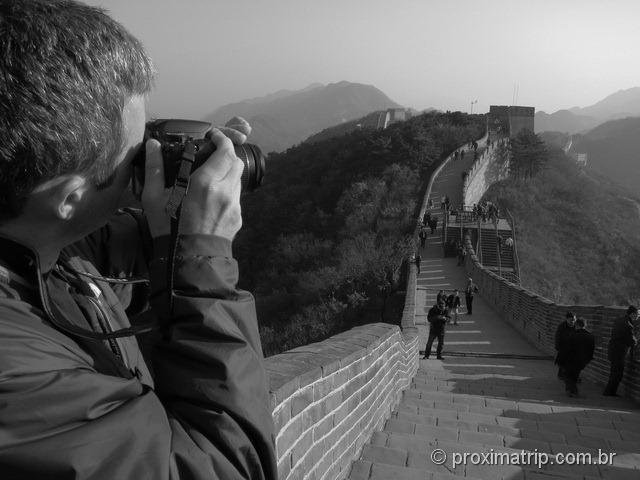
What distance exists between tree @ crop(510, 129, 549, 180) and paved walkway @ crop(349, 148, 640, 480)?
124ft

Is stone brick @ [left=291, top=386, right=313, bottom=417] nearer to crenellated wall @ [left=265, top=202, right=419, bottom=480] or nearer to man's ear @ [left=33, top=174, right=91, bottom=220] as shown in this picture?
crenellated wall @ [left=265, top=202, right=419, bottom=480]

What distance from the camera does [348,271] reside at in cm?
2584

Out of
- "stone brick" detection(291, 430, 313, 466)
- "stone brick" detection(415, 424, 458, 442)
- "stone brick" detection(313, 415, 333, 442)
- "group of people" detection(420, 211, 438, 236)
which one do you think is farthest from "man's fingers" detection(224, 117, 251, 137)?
"group of people" detection(420, 211, 438, 236)

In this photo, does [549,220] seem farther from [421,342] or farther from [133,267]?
[133,267]

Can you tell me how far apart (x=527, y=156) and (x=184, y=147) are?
159 ft

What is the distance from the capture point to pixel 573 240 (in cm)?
3619

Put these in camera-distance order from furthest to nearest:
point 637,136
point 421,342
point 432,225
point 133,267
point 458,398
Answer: point 637,136 < point 432,225 < point 421,342 < point 458,398 < point 133,267

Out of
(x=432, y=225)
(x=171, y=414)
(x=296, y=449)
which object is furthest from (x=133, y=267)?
(x=432, y=225)

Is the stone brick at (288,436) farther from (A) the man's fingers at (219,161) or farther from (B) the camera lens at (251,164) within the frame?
(A) the man's fingers at (219,161)

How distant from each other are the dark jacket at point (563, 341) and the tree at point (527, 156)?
40339 millimetres

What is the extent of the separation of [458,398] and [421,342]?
20.1 ft

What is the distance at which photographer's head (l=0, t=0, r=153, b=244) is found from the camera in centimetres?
96

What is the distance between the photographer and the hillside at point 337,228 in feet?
74.4

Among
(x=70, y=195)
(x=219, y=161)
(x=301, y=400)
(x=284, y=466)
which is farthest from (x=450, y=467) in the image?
(x=70, y=195)
